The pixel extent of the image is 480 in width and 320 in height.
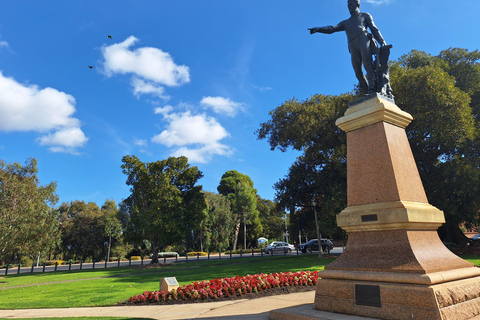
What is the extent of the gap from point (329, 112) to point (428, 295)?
2024cm

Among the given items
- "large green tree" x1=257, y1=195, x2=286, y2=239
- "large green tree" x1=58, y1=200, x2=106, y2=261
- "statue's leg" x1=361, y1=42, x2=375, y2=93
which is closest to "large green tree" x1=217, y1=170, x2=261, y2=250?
"large green tree" x1=257, y1=195, x2=286, y2=239

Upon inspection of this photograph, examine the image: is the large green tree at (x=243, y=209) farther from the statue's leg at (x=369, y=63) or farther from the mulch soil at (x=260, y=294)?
the statue's leg at (x=369, y=63)

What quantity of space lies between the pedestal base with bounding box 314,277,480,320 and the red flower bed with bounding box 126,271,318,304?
475 cm

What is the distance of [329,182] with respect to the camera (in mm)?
23938

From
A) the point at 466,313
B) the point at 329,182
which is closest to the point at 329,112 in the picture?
the point at 329,182

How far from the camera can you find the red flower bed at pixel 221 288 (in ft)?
30.2

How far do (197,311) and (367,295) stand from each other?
4.12 m

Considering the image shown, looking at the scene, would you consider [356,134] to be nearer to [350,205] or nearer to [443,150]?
[350,205]

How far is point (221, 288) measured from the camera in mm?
9500

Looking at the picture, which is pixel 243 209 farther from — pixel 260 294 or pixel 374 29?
pixel 374 29

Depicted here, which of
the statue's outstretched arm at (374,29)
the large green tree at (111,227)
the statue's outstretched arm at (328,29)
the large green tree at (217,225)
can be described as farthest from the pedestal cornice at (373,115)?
the large green tree at (111,227)

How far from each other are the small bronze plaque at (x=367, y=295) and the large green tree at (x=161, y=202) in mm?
22397

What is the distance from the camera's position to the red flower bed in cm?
920

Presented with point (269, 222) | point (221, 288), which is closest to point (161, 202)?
point (221, 288)
